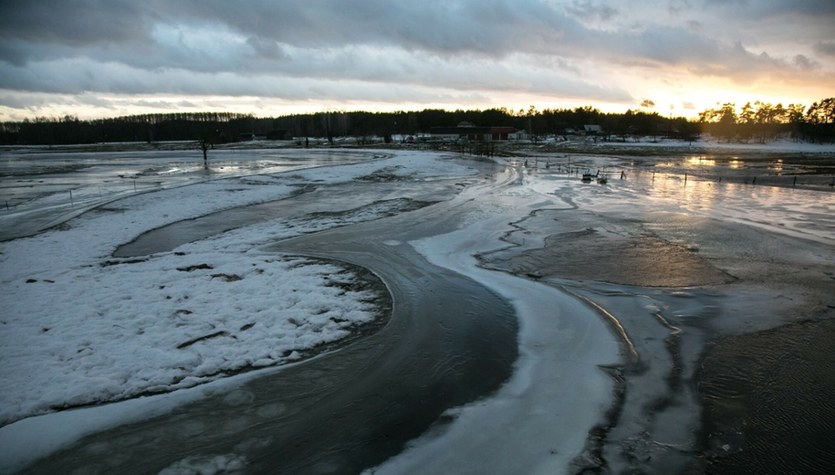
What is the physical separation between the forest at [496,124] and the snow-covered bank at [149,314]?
9071 centimetres

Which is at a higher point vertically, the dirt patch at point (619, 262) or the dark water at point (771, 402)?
the dirt patch at point (619, 262)

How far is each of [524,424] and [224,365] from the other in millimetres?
4015

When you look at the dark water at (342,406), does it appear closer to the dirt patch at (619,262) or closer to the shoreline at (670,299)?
the shoreline at (670,299)

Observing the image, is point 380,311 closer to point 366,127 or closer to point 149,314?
point 149,314

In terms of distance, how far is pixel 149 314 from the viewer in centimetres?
796

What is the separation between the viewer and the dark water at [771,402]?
14.8ft

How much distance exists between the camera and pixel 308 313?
26.7 feet

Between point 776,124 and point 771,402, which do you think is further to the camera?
point 776,124

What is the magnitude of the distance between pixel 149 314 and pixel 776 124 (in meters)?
134

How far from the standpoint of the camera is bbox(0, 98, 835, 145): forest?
107 m

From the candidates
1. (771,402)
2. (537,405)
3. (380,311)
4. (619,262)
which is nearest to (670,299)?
(619,262)

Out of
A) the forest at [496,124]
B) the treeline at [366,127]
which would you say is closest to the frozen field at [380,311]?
the forest at [496,124]

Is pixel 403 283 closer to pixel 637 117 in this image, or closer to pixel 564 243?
pixel 564 243

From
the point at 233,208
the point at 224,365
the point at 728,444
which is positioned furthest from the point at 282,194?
the point at 728,444
